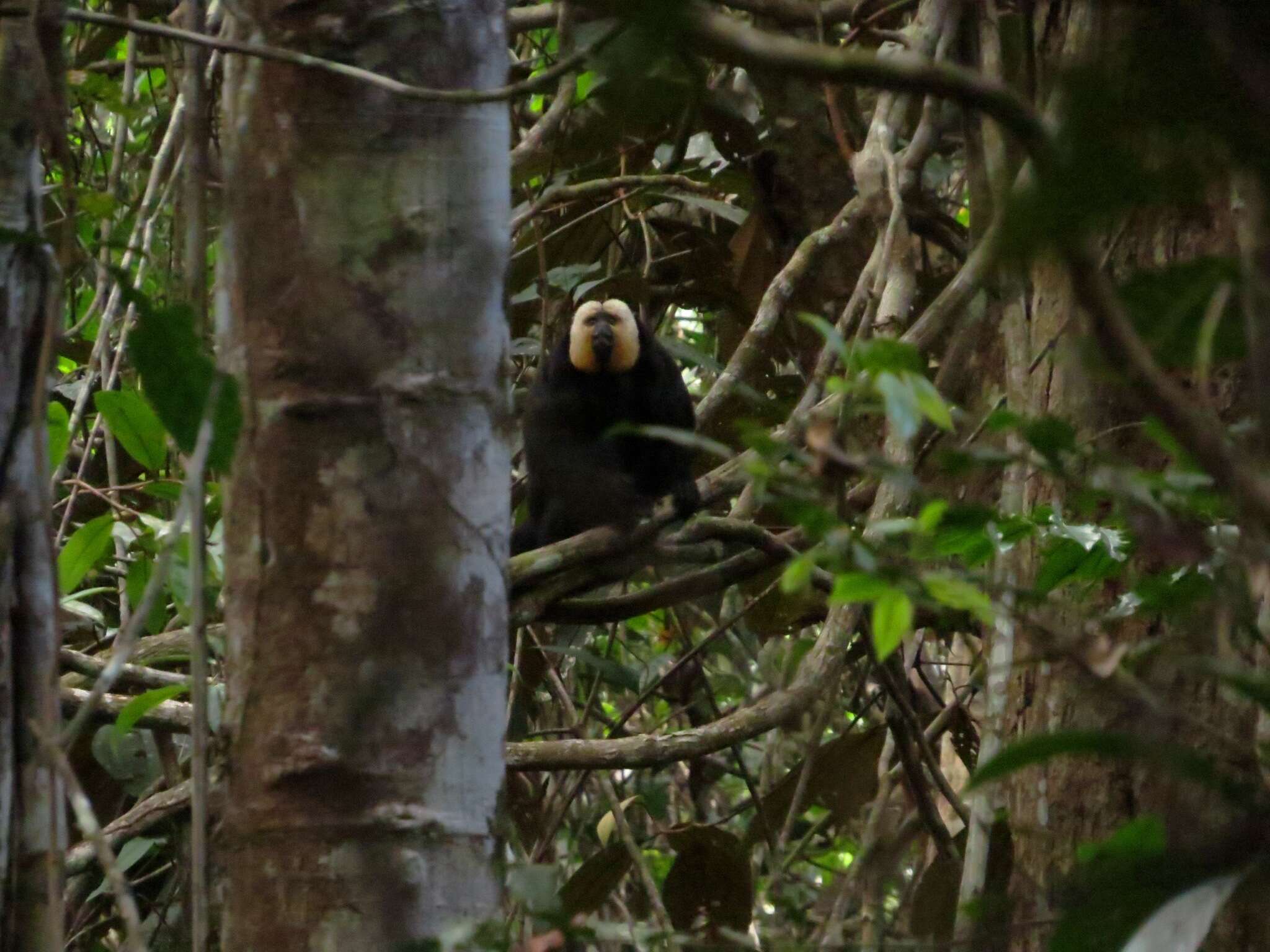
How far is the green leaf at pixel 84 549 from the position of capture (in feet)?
6.97

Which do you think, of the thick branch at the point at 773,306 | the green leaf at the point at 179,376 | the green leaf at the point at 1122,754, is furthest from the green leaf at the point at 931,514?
the thick branch at the point at 773,306

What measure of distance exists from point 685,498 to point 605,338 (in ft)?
3.61

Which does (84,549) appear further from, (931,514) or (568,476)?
(568,476)

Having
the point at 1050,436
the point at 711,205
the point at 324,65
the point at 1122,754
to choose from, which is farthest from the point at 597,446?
the point at 1122,754

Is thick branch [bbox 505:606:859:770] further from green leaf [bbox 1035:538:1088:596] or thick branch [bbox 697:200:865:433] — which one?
thick branch [bbox 697:200:865:433]

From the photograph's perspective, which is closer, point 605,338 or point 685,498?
point 685,498

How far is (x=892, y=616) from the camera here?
90 cm

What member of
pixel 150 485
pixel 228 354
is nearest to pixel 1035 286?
pixel 150 485

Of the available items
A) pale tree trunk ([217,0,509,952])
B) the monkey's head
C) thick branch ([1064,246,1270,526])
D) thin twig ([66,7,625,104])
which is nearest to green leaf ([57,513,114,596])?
pale tree trunk ([217,0,509,952])

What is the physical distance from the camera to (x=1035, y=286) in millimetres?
2605

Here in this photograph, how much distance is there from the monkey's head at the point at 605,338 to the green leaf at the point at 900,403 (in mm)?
2981

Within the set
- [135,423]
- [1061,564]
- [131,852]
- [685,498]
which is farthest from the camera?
[685,498]

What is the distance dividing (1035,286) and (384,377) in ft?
5.32

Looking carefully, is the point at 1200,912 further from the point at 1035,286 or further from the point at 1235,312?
the point at 1035,286
